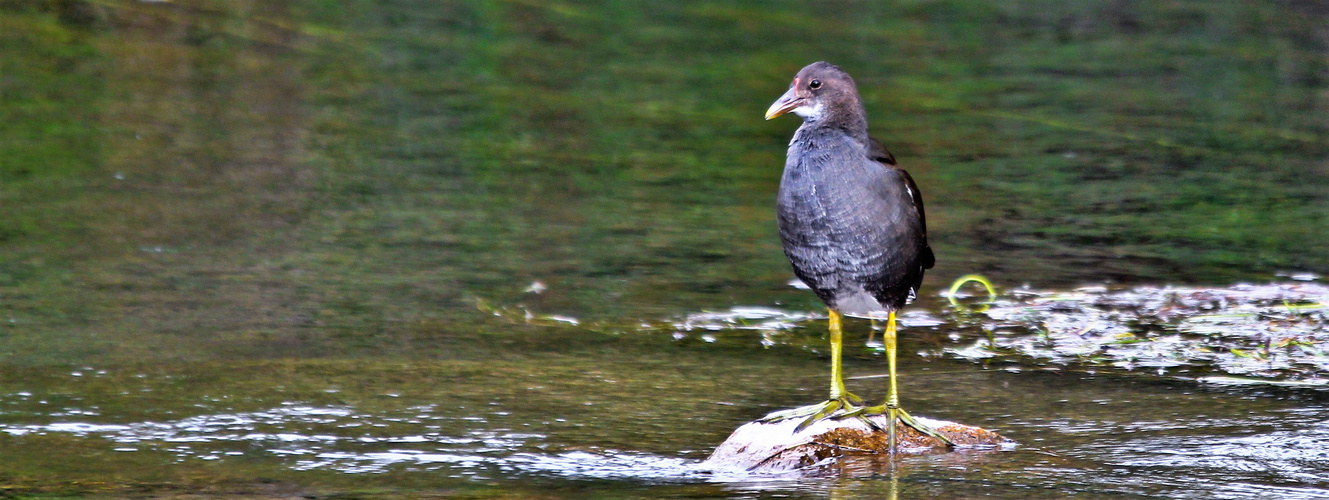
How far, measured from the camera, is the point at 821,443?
4.13 metres

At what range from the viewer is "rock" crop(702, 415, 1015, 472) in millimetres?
4062

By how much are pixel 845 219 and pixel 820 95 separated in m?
0.39

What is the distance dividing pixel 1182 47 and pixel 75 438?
36.7ft

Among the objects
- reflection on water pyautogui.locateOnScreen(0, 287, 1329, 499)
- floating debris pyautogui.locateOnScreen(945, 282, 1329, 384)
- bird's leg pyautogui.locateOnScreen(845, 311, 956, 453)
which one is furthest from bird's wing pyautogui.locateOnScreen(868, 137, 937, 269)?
floating debris pyautogui.locateOnScreen(945, 282, 1329, 384)

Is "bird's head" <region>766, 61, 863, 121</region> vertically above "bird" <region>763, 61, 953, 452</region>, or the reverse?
"bird's head" <region>766, 61, 863, 121</region>

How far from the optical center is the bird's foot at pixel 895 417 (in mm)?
4172

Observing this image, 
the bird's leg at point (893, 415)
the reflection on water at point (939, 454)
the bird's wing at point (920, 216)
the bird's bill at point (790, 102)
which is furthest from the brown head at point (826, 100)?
the reflection on water at point (939, 454)

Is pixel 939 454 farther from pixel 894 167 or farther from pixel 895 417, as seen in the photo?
pixel 894 167

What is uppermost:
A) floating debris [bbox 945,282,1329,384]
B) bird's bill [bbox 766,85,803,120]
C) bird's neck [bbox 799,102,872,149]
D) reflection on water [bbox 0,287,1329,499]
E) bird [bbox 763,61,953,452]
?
bird's bill [bbox 766,85,803,120]

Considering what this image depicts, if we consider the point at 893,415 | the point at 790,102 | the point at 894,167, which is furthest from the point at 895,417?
the point at 790,102

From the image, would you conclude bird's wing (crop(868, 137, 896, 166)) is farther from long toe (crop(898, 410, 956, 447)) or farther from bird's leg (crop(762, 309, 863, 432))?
long toe (crop(898, 410, 956, 447))

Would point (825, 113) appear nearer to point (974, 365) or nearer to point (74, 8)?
point (974, 365)

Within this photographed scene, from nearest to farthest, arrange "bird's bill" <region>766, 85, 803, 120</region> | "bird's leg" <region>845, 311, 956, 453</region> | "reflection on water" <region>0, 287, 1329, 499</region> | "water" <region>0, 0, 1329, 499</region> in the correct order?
1. "reflection on water" <region>0, 287, 1329, 499</region>
2. "bird's leg" <region>845, 311, 956, 453</region>
3. "water" <region>0, 0, 1329, 499</region>
4. "bird's bill" <region>766, 85, 803, 120</region>

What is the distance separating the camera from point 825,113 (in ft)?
14.2
